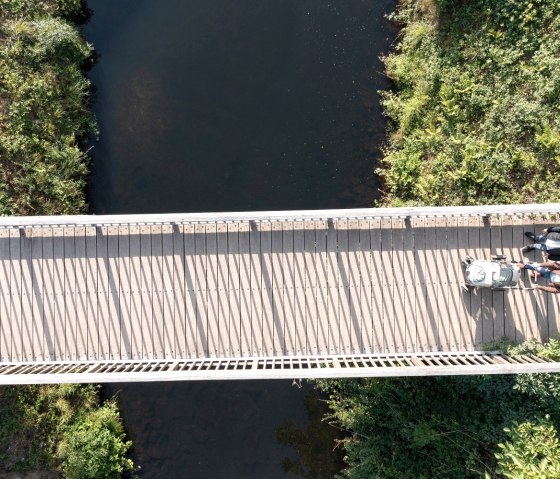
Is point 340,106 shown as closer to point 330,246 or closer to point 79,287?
point 330,246

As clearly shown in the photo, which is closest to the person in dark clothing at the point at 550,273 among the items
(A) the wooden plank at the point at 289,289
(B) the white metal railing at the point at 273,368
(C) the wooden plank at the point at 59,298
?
(B) the white metal railing at the point at 273,368

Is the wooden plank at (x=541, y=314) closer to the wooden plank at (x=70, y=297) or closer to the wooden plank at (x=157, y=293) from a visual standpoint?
the wooden plank at (x=157, y=293)

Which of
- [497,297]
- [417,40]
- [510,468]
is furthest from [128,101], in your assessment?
[510,468]

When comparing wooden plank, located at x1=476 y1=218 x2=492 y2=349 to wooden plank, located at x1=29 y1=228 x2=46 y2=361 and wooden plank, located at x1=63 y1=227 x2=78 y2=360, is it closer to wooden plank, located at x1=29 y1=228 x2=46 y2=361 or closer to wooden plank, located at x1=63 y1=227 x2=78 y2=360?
wooden plank, located at x1=63 y1=227 x2=78 y2=360

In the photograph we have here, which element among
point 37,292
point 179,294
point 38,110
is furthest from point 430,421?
point 38,110

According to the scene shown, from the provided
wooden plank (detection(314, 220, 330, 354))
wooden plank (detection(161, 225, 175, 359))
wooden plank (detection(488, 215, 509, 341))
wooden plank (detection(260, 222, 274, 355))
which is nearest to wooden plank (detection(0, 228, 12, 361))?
wooden plank (detection(161, 225, 175, 359))

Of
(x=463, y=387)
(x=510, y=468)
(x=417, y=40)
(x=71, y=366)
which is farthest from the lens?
(x=417, y=40)

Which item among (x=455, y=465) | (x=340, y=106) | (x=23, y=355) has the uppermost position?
(x=340, y=106)
